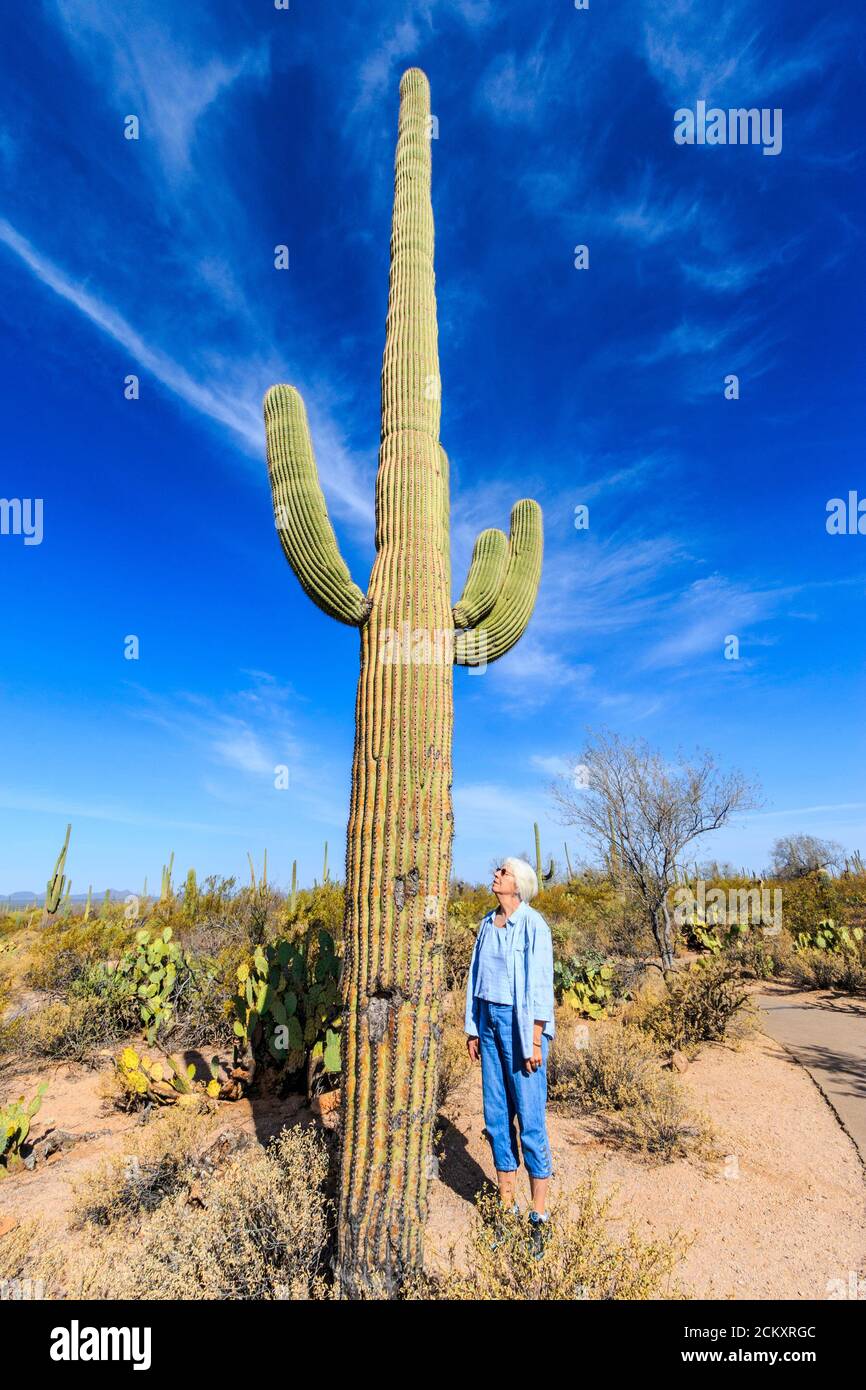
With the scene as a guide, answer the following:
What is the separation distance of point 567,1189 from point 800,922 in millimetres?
10671

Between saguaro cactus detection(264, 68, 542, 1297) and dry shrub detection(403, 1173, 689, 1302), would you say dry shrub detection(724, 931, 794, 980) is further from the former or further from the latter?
dry shrub detection(403, 1173, 689, 1302)

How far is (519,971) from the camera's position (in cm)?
312

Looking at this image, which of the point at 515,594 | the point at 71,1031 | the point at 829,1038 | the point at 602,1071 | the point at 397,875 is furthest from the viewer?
the point at 829,1038

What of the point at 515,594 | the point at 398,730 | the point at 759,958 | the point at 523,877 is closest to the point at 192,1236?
the point at 523,877

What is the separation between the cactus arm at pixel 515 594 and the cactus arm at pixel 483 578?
0.07 meters

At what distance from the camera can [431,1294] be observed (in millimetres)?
2418

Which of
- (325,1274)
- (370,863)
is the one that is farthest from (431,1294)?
(370,863)

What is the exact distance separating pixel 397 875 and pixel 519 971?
2.94 feet

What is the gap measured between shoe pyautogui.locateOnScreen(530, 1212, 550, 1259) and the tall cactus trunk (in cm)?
49

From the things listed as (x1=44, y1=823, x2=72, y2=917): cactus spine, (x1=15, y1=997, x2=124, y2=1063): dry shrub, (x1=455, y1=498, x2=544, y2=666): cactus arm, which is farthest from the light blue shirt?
(x1=44, y1=823, x2=72, y2=917): cactus spine

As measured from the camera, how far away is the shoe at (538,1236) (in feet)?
7.47

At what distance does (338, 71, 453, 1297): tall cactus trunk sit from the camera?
8.50 ft

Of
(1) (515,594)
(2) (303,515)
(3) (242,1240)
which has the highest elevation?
(2) (303,515)

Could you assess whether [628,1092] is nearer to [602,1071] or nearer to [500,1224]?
[602,1071]
